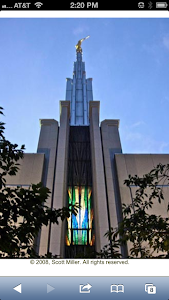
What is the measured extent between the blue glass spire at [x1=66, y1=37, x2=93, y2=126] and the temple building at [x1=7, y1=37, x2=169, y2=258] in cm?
1457

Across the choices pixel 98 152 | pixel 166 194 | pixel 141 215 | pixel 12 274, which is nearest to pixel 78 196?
pixel 98 152

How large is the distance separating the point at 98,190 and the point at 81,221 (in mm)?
3273

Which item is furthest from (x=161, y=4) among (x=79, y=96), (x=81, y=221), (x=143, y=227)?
(x=79, y=96)

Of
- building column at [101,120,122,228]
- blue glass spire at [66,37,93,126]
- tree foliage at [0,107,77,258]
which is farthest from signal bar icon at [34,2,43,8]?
blue glass spire at [66,37,93,126]

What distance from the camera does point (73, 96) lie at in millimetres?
45156

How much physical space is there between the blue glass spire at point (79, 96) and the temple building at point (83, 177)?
47.8ft

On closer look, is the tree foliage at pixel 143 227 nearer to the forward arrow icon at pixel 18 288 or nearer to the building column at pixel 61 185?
the forward arrow icon at pixel 18 288

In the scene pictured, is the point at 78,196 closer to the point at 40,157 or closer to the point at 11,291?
the point at 40,157

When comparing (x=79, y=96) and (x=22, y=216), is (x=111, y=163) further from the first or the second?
(x=79, y=96)

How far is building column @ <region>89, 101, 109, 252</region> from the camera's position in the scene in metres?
14.7

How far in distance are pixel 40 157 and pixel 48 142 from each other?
301 cm

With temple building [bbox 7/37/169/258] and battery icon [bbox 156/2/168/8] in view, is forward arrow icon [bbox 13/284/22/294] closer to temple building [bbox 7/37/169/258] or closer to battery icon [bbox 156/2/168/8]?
battery icon [bbox 156/2/168/8]

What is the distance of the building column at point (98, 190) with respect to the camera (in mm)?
14711

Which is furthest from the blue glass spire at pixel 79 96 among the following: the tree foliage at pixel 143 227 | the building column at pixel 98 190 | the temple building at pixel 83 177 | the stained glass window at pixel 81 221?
the tree foliage at pixel 143 227
